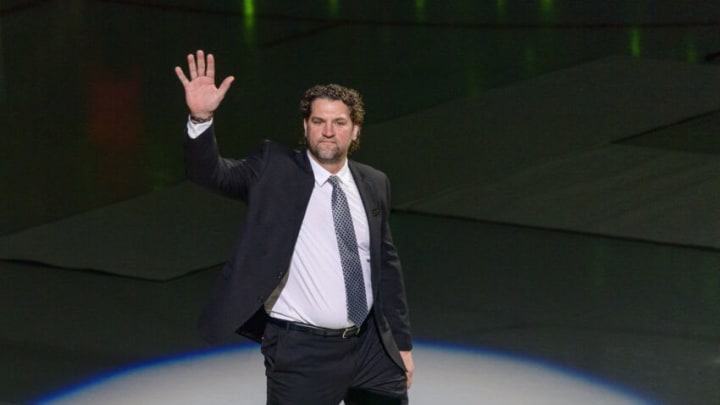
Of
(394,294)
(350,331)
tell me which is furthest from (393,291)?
(350,331)

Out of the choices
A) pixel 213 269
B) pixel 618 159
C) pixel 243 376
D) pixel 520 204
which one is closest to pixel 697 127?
pixel 618 159

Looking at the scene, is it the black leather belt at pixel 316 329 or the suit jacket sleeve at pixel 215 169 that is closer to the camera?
the suit jacket sleeve at pixel 215 169

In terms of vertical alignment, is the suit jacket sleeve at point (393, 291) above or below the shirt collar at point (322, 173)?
below

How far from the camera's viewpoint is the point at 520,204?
9344 mm

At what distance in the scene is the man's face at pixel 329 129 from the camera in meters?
4.53

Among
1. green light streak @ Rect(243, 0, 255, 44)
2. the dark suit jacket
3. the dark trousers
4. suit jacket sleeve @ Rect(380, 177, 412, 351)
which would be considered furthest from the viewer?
green light streak @ Rect(243, 0, 255, 44)

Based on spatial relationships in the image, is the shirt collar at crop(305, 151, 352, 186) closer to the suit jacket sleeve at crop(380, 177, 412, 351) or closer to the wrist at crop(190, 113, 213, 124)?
the suit jacket sleeve at crop(380, 177, 412, 351)

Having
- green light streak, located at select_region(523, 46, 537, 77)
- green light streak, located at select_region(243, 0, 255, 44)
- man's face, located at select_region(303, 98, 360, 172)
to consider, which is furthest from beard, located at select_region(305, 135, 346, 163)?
green light streak, located at select_region(243, 0, 255, 44)

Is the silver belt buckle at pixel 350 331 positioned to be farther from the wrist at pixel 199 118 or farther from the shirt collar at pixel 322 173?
the wrist at pixel 199 118

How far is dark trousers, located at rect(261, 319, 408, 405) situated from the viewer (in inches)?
181

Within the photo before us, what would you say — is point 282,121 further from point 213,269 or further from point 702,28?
point 702,28

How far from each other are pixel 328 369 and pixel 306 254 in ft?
1.22

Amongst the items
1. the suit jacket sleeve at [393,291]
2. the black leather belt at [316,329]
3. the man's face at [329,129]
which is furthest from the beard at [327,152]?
the black leather belt at [316,329]

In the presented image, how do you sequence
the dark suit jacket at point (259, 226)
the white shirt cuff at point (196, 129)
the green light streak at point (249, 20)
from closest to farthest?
the white shirt cuff at point (196, 129), the dark suit jacket at point (259, 226), the green light streak at point (249, 20)
